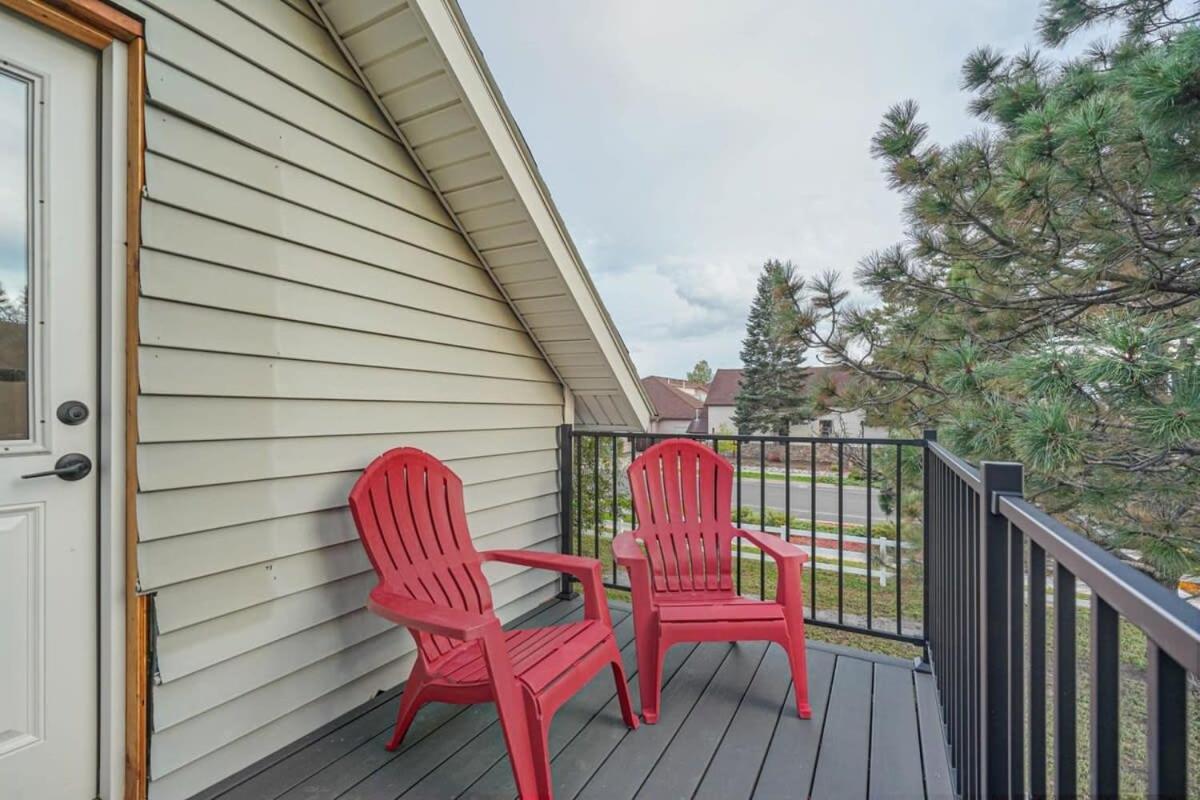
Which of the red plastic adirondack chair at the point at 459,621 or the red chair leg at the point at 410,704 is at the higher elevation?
the red plastic adirondack chair at the point at 459,621

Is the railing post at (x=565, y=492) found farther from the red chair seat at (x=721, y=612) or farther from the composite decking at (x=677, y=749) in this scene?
the red chair seat at (x=721, y=612)

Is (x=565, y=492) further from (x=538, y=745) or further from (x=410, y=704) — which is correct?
(x=538, y=745)

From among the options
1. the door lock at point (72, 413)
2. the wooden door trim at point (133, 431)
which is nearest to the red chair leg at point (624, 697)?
the wooden door trim at point (133, 431)

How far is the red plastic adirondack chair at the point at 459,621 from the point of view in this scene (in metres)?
1.54

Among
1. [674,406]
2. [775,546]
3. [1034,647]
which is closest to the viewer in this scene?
[1034,647]

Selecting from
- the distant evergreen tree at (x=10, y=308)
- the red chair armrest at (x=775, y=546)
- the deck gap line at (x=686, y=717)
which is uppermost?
the distant evergreen tree at (x=10, y=308)

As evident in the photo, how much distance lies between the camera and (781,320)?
428 centimetres

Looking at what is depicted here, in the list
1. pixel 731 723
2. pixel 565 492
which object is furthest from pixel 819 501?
pixel 731 723

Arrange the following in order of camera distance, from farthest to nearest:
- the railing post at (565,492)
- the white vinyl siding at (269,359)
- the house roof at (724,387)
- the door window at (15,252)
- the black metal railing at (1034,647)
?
1. the house roof at (724,387)
2. the railing post at (565,492)
3. the white vinyl siding at (269,359)
4. the door window at (15,252)
5. the black metal railing at (1034,647)

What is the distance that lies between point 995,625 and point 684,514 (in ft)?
5.39

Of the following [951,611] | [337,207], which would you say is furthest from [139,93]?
[951,611]

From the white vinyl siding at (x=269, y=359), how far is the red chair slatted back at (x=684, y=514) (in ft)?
3.27

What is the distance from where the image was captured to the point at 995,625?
1114 millimetres

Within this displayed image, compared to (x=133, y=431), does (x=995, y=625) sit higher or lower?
lower
